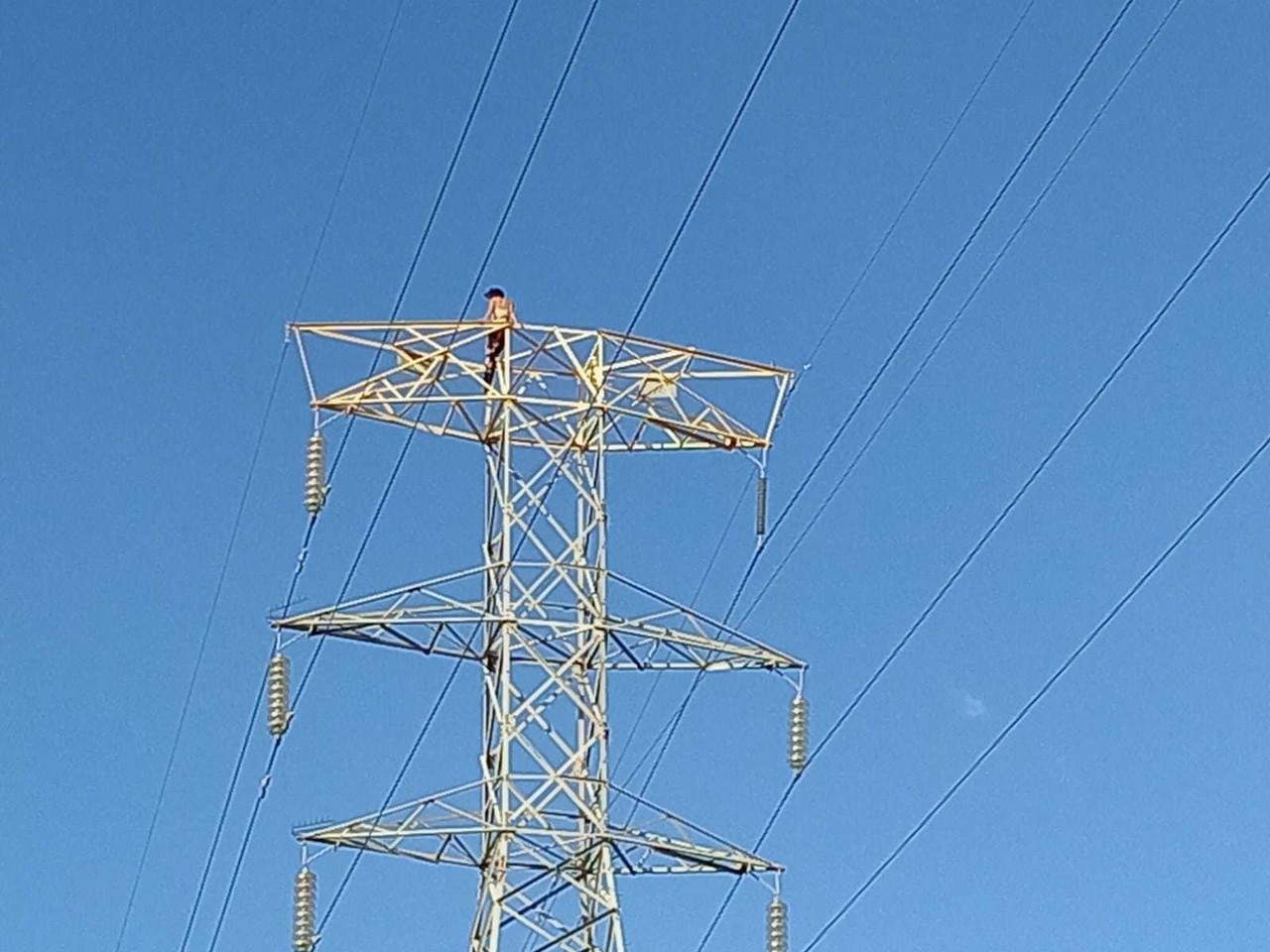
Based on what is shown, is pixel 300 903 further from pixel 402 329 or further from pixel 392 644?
pixel 402 329

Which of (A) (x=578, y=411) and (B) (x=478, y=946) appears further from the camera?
(A) (x=578, y=411)

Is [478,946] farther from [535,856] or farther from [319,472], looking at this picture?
[319,472]

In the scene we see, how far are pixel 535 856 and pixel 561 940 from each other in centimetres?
138

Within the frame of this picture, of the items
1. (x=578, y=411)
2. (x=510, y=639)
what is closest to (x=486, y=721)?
(x=510, y=639)

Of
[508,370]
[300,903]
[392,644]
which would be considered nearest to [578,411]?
[508,370]

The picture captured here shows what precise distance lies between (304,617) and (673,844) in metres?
5.80

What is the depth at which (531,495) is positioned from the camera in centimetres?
4969

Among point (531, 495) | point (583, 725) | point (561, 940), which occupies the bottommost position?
point (561, 940)

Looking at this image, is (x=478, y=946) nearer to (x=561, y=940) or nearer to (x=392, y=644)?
(x=561, y=940)

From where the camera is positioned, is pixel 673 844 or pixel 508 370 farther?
pixel 508 370

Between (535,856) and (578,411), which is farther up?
(578,411)

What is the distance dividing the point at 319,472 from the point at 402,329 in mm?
2519

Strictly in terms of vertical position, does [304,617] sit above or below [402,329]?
below

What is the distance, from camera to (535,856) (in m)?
47.1
